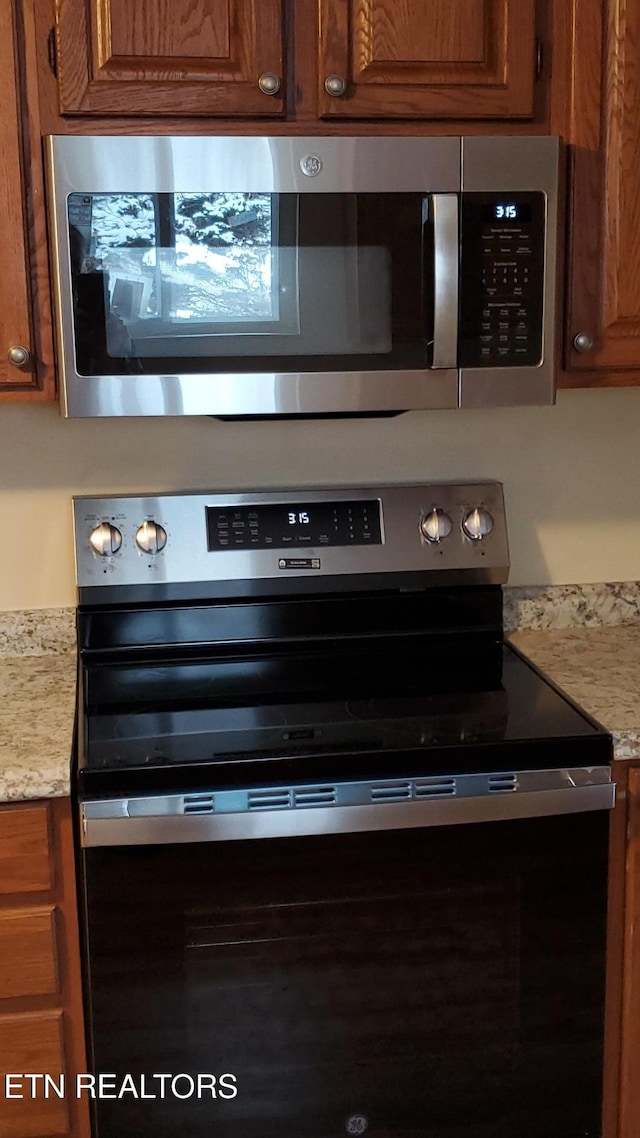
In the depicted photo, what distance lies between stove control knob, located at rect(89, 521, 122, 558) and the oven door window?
0.36 m

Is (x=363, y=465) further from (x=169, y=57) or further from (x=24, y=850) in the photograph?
(x=24, y=850)

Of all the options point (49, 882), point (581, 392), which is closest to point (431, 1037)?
point (49, 882)

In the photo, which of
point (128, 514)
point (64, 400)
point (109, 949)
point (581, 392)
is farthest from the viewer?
point (581, 392)

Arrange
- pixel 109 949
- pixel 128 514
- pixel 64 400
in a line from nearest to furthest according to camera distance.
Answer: pixel 109 949 → pixel 64 400 → pixel 128 514

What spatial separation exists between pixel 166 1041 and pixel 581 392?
1.31m

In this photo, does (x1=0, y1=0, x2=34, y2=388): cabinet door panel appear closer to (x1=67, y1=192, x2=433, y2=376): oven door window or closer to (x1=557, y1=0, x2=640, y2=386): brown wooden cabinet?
(x1=67, y1=192, x2=433, y2=376): oven door window

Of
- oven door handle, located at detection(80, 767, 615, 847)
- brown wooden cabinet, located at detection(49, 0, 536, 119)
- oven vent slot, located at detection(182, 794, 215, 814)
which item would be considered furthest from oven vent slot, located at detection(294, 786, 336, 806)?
brown wooden cabinet, located at detection(49, 0, 536, 119)

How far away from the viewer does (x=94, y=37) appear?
1.58 m

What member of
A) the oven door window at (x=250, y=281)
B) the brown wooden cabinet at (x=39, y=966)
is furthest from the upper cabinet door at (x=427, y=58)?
the brown wooden cabinet at (x=39, y=966)

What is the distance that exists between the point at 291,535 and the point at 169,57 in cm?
77

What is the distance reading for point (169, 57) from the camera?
63.0 inches

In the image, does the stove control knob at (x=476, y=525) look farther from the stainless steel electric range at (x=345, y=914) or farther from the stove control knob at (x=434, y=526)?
the stainless steel electric range at (x=345, y=914)

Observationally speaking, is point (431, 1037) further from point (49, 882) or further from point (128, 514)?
point (128, 514)

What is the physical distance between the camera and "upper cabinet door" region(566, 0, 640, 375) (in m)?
1.70
